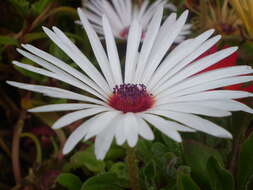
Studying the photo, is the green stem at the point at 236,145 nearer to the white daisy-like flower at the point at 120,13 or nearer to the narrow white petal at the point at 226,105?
the narrow white petal at the point at 226,105

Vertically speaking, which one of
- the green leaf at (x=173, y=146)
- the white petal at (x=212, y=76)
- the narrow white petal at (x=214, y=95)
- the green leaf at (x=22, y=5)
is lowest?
the green leaf at (x=173, y=146)

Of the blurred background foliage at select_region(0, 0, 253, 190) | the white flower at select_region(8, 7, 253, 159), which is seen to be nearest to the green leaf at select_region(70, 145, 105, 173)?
the blurred background foliage at select_region(0, 0, 253, 190)

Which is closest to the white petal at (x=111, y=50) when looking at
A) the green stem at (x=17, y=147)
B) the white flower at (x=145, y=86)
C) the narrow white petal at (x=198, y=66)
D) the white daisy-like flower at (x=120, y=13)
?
the white flower at (x=145, y=86)

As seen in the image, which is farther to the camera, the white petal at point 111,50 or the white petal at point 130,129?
the white petal at point 111,50

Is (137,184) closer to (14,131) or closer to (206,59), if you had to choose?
(206,59)

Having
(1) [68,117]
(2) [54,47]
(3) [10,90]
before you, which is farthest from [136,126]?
(3) [10,90]

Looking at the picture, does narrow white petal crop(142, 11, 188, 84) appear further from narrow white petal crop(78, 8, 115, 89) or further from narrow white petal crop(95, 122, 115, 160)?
narrow white petal crop(95, 122, 115, 160)
